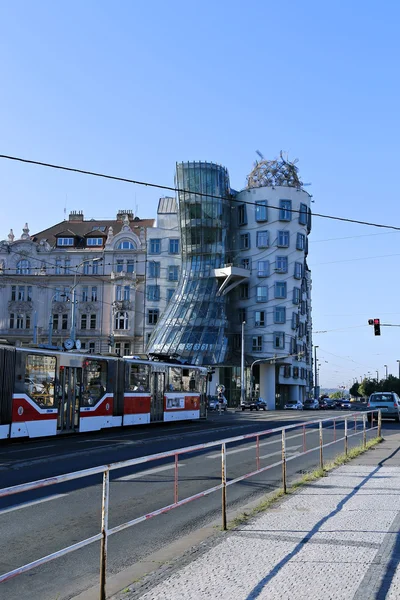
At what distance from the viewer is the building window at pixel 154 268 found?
3100 inches

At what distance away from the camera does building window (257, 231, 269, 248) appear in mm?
78625

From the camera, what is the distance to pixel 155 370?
29.3 meters

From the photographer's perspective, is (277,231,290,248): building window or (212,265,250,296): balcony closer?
(212,265,250,296): balcony

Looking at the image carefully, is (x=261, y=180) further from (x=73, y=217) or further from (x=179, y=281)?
(x=73, y=217)

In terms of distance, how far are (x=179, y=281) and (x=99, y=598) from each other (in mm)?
71943

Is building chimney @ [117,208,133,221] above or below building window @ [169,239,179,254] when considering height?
above

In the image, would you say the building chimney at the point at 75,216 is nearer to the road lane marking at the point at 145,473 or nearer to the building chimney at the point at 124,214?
the building chimney at the point at 124,214

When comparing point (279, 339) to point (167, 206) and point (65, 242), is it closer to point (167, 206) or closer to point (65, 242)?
point (167, 206)

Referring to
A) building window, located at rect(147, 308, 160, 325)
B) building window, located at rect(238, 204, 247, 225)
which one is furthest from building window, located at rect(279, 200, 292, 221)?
building window, located at rect(147, 308, 160, 325)

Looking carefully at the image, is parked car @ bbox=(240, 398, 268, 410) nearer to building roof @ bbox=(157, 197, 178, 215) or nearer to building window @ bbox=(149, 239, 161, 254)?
building window @ bbox=(149, 239, 161, 254)

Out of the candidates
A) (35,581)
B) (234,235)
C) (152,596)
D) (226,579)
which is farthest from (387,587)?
(234,235)

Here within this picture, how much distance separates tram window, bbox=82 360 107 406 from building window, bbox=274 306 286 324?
53.8 m

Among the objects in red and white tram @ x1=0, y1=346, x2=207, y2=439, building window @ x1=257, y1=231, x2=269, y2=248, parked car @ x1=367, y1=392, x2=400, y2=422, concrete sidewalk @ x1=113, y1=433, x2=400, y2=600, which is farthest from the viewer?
building window @ x1=257, y1=231, x2=269, y2=248

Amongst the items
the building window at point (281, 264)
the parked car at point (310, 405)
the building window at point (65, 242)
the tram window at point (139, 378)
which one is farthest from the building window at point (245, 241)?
the tram window at point (139, 378)
